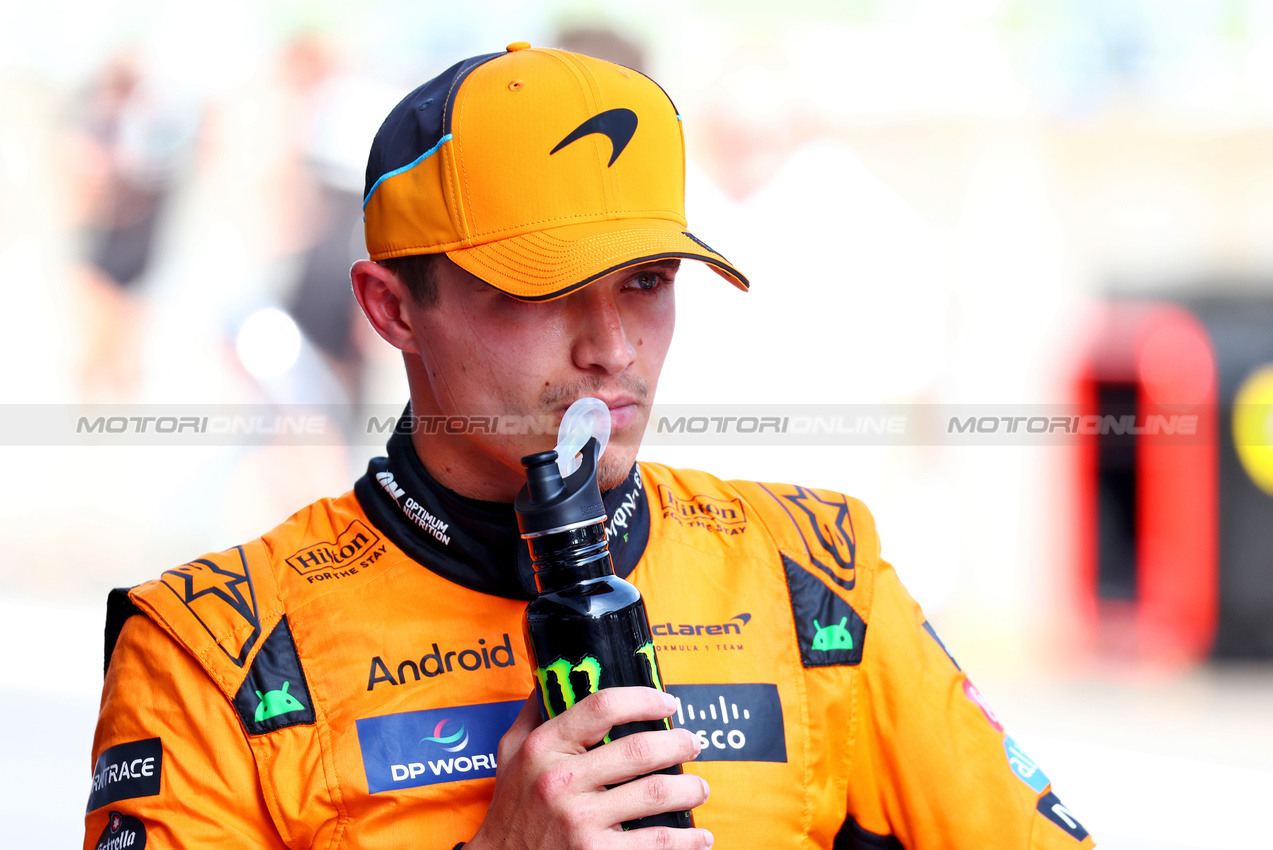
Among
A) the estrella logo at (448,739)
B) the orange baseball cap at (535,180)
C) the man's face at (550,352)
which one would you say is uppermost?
the orange baseball cap at (535,180)

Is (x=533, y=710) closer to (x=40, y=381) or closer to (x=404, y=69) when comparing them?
(x=404, y=69)

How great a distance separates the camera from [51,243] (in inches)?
153

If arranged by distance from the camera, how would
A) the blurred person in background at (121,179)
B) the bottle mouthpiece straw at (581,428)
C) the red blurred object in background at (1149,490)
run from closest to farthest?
the bottle mouthpiece straw at (581,428), the red blurred object in background at (1149,490), the blurred person in background at (121,179)

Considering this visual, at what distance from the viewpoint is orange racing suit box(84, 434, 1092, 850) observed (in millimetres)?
1045

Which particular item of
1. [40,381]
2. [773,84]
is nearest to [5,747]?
[40,381]

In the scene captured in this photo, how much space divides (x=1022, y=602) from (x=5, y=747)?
130 inches

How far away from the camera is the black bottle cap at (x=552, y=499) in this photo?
0.88 metres

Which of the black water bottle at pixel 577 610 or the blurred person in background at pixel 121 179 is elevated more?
the blurred person in background at pixel 121 179

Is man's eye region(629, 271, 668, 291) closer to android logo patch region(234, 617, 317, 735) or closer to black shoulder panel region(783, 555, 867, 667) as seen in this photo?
black shoulder panel region(783, 555, 867, 667)

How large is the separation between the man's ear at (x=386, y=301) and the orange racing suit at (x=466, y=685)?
127 mm

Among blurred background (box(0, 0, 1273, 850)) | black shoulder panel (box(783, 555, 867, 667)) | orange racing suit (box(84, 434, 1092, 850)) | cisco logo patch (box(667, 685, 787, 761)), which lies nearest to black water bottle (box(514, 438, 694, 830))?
orange racing suit (box(84, 434, 1092, 850))

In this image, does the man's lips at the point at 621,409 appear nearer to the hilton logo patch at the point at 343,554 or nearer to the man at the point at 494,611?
the man at the point at 494,611

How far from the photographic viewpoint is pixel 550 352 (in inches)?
41.8

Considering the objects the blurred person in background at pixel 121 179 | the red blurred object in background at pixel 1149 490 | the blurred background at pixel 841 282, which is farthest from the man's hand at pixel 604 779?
the blurred person in background at pixel 121 179
